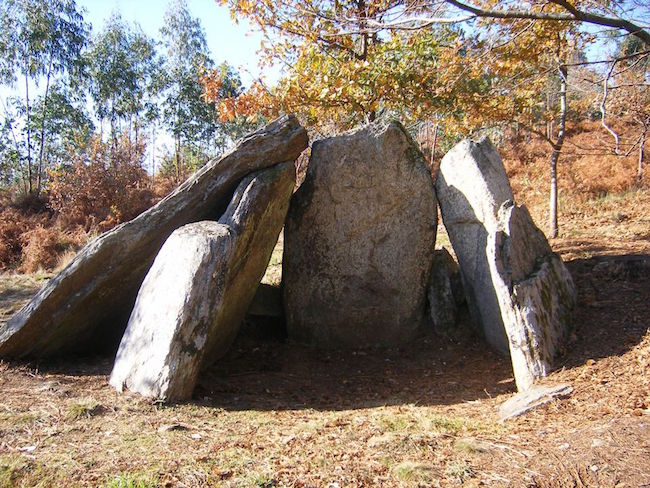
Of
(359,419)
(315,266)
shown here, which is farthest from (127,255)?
(359,419)

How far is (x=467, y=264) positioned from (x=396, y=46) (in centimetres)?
298

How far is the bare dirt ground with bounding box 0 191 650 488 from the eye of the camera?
307 cm

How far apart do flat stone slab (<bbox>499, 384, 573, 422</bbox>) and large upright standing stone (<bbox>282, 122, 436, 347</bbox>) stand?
2.14 m

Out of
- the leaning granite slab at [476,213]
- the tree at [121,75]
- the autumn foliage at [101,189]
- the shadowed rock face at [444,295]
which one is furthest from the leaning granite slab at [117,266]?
the tree at [121,75]

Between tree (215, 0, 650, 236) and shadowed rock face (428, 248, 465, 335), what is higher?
tree (215, 0, 650, 236)

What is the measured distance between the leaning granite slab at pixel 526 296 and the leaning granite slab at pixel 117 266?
92.8 inches

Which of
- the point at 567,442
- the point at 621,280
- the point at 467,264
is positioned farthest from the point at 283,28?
the point at 567,442

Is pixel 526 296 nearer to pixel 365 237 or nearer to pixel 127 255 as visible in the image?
pixel 365 237

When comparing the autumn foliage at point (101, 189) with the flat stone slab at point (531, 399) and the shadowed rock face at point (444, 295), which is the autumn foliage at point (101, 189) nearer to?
the shadowed rock face at point (444, 295)

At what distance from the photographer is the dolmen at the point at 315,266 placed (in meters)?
4.50

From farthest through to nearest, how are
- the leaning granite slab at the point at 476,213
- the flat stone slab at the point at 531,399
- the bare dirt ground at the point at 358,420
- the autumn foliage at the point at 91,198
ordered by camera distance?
the autumn foliage at the point at 91,198, the leaning granite slab at the point at 476,213, the flat stone slab at the point at 531,399, the bare dirt ground at the point at 358,420

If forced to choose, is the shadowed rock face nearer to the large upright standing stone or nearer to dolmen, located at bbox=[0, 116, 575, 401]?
dolmen, located at bbox=[0, 116, 575, 401]

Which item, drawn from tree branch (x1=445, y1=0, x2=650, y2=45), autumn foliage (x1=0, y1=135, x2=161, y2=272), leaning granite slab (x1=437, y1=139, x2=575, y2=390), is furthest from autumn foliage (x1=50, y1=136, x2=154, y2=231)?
tree branch (x1=445, y1=0, x2=650, y2=45)

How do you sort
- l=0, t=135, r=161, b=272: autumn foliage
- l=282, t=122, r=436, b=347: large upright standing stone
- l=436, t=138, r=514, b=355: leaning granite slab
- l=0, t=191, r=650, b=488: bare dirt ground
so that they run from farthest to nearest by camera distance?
l=0, t=135, r=161, b=272: autumn foliage
l=282, t=122, r=436, b=347: large upright standing stone
l=436, t=138, r=514, b=355: leaning granite slab
l=0, t=191, r=650, b=488: bare dirt ground
